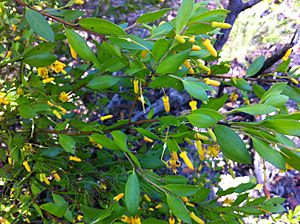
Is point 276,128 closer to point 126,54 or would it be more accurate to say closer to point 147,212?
point 126,54

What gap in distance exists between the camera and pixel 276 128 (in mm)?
609

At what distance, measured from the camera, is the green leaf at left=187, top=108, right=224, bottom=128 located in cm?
60

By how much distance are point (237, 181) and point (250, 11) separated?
41.4 inches

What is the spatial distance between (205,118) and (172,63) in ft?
0.34

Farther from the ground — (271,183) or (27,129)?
(27,129)

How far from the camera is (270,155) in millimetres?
610

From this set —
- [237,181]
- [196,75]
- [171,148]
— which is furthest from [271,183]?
[171,148]

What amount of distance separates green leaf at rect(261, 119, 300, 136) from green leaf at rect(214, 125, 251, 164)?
0.18 feet

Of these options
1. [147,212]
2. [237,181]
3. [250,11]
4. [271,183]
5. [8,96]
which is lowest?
[271,183]

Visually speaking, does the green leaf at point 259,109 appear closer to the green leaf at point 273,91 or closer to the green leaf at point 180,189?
the green leaf at point 273,91

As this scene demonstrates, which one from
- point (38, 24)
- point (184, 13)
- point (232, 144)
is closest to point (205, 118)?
point (232, 144)

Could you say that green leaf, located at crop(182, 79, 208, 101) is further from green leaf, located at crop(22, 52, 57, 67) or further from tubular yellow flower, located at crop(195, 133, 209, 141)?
green leaf, located at crop(22, 52, 57, 67)

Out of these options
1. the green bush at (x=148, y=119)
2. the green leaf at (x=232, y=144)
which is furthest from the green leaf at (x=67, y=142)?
the green leaf at (x=232, y=144)

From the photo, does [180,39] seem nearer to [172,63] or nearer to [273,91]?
[172,63]
